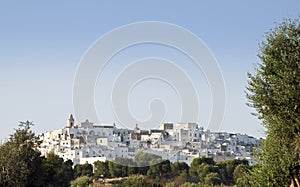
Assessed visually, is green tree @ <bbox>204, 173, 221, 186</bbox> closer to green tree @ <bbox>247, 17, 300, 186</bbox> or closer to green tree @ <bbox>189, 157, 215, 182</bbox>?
green tree @ <bbox>189, 157, 215, 182</bbox>

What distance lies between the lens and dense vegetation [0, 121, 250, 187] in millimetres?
26766

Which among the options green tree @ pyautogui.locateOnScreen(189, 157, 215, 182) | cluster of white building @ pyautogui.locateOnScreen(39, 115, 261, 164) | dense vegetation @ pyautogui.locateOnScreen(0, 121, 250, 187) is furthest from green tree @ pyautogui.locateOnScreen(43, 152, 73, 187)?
cluster of white building @ pyautogui.locateOnScreen(39, 115, 261, 164)

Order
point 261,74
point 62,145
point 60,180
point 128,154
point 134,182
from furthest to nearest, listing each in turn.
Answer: point 62,145 < point 128,154 < point 134,182 < point 60,180 < point 261,74

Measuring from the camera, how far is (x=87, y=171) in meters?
72.2

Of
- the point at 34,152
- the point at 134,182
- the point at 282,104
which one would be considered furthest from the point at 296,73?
the point at 134,182

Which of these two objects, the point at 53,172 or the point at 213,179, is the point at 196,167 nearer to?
the point at 213,179

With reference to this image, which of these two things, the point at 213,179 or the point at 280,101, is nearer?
the point at 280,101

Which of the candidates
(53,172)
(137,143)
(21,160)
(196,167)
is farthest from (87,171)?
(137,143)

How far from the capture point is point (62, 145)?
5079 inches

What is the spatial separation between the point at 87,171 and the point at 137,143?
56.4 metres

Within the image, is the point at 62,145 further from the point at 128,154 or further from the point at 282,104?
the point at 282,104

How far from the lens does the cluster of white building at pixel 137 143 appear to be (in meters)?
117

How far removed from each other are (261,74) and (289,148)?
2.38 metres

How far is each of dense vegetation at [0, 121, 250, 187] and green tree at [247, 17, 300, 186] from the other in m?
2.61
